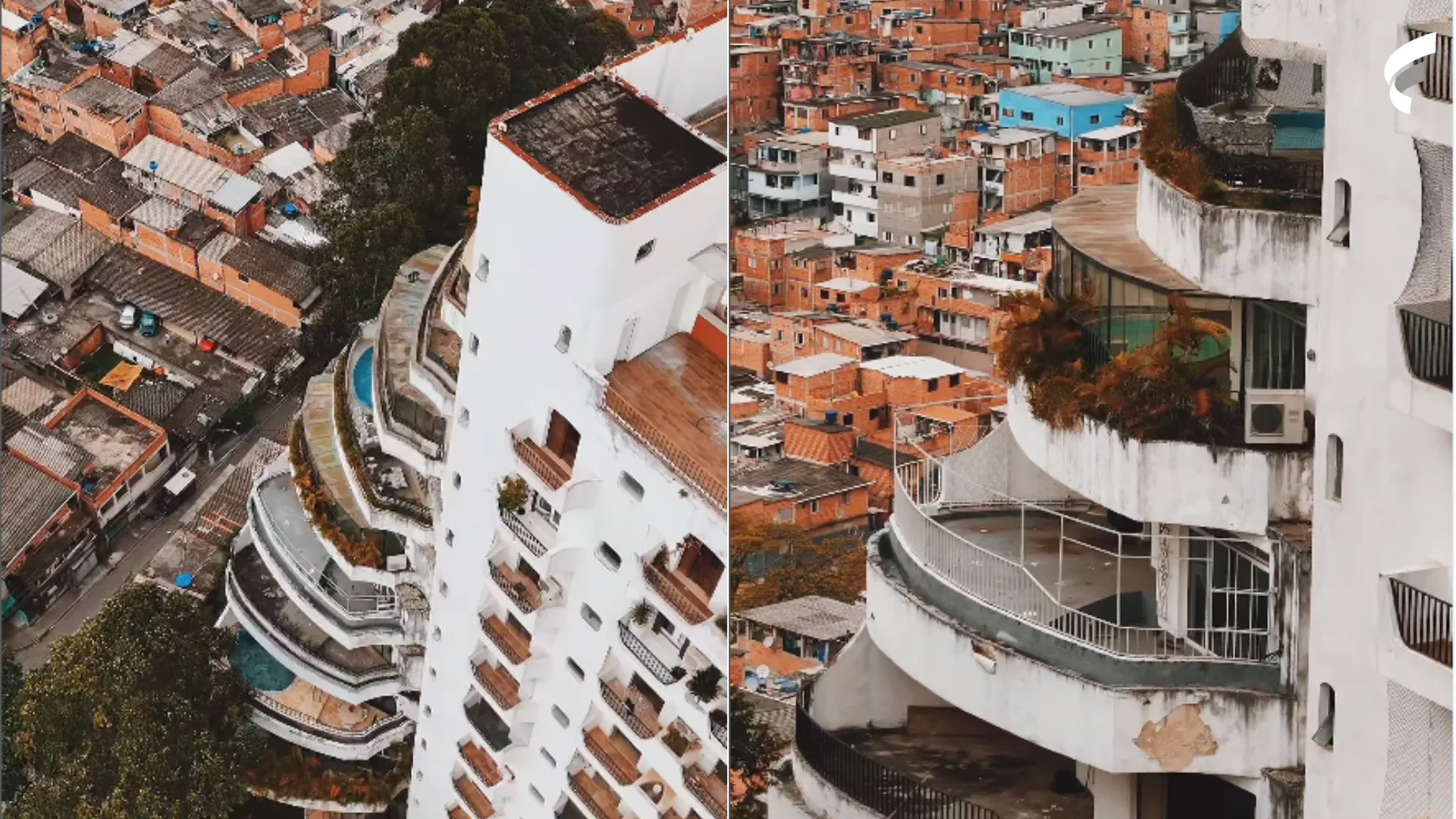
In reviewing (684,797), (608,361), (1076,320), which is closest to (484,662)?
(684,797)

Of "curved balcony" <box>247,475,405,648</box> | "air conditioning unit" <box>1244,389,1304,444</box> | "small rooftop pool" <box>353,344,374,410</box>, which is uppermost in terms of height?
"air conditioning unit" <box>1244,389,1304,444</box>

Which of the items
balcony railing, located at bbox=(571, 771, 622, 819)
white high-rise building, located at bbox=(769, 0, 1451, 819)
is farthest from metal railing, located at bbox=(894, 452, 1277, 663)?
balcony railing, located at bbox=(571, 771, 622, 819)

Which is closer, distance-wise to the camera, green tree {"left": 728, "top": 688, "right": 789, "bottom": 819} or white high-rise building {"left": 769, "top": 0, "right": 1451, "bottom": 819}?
white high-rise building {"left": 769, "top": 0, "right": 1451, "bottom": 819}

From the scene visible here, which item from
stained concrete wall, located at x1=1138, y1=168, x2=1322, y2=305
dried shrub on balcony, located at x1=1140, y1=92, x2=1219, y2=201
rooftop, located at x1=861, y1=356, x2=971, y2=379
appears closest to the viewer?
stained concrete wall, located at x1=1138, y1=168, x2=1322, y2=305

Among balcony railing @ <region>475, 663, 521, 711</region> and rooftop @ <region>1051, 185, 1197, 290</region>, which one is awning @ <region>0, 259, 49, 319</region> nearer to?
balcony railing @ <region>475, 663, 521, 711</region>

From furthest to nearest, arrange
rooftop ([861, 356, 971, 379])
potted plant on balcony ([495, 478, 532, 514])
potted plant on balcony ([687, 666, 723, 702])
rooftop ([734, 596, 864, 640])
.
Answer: rooftop ([861, 356, 971, 379]) → potted plant on balcony ([495, 478, 532, 514]) → potted plant on balcony ([687, 666, 723, 702]) → rooftop ([734, 596, 864, 640])

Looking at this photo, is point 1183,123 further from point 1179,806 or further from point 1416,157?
point 1179,806
